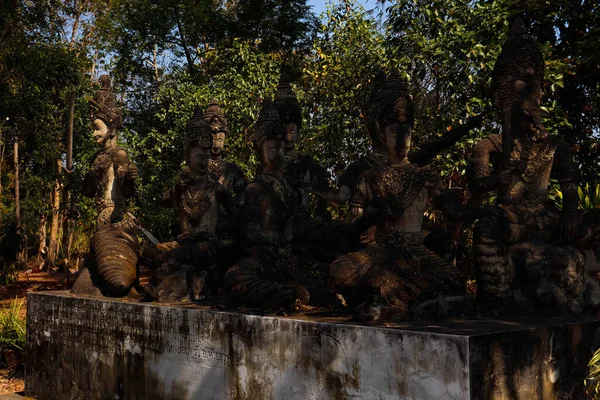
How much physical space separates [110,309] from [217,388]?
1.81m

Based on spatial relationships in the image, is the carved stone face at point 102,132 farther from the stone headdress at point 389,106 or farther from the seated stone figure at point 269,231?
the stone headdress at point 389,106

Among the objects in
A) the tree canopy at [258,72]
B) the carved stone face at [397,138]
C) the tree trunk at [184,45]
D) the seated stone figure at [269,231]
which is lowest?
the seated stone figure at [269,231]

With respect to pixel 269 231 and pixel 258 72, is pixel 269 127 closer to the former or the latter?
pixel 269 231

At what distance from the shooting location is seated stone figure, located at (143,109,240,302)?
7223 mm

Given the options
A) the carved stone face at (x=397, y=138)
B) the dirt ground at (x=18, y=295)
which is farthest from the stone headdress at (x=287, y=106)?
the dirt ground at (x=18, y=295)

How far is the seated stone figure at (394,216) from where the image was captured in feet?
18.1

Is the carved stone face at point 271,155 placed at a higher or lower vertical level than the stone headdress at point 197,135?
lower

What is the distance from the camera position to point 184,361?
6.41 metres

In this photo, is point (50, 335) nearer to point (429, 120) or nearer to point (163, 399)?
point (163, 399)

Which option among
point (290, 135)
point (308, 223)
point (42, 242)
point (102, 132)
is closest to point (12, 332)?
point (102, 132)

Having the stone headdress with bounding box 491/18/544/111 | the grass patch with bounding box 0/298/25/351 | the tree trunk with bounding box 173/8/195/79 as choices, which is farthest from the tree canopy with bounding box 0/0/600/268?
the stone headdress with bounding box 491/18/544/111

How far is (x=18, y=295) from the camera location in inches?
711

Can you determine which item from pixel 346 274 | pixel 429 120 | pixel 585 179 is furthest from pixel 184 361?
pixel 585 179

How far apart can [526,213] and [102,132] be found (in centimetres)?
504
